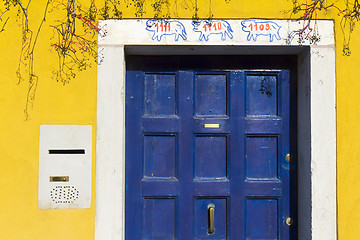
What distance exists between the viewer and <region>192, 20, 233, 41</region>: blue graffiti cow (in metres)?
3.04

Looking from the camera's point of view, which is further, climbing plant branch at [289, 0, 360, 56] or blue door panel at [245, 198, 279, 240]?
blue door panel at [245, 198, 279, 240]

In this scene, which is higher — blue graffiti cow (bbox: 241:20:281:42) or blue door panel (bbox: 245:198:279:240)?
blue graffiti cow (bbox: 241:20:281:42)

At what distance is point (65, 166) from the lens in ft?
9.87

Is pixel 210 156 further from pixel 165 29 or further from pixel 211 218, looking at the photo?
pixel 165 29

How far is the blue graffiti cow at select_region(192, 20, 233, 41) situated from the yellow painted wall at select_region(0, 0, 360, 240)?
61 mm

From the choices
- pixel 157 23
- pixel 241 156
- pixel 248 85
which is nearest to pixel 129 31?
pixel 157 23

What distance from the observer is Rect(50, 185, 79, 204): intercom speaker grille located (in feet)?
9.84

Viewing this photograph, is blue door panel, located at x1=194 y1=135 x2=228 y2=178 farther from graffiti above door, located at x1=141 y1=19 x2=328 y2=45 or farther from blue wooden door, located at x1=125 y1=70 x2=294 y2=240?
graffiti above door, located at x1=141 y1=19 x2=328 y2=45

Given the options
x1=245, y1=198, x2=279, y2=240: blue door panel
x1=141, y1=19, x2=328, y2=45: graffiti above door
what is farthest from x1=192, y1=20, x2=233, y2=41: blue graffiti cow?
x1=245, y1=198, x2=279, y2=240: blue door panel

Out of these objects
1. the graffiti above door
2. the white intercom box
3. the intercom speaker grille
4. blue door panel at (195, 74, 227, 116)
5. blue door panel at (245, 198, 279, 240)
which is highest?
the graffiti above door

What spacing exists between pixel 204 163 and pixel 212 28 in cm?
115

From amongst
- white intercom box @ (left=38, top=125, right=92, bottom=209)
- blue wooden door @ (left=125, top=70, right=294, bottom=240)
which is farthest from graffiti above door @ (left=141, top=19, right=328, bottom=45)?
white intercom box @ (left=38, top=125, right=92, bottom=209)

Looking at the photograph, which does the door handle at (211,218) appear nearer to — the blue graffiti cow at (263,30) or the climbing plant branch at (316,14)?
the blue graffiti cow at (263,30)

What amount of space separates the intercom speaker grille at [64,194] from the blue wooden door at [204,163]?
1.51 ft
